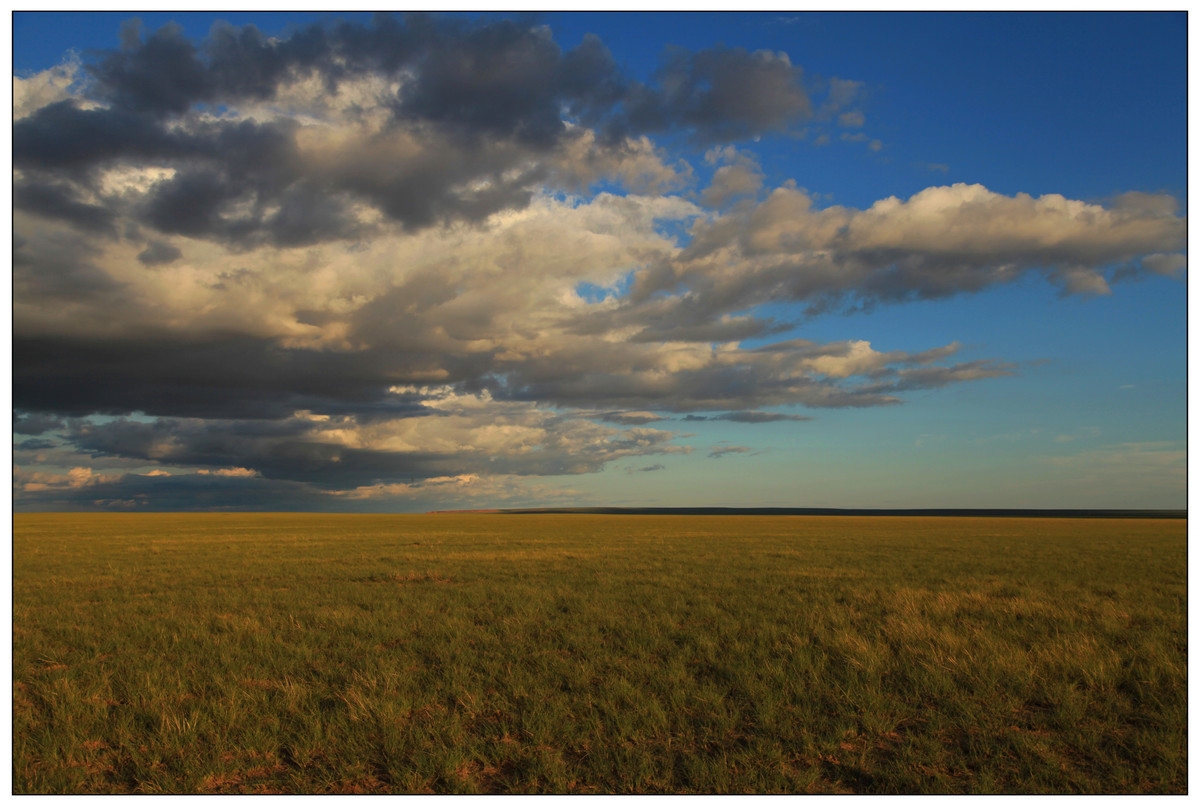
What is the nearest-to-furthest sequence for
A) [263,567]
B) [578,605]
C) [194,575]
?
[578,605] < [194,575] < [263,567]

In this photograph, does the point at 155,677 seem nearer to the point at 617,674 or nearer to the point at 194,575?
the point at 617,674

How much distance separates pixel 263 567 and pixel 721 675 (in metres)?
23.6

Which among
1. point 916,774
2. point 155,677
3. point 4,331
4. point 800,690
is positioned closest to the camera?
point 4,331

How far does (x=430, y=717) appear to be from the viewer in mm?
8258

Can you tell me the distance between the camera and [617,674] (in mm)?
10102

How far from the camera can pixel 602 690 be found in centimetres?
926

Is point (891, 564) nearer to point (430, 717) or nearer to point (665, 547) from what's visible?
point (665, 547)

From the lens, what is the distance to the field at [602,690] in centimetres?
681

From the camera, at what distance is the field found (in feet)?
22.3

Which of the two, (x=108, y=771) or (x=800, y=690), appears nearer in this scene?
(x=108, y=771)

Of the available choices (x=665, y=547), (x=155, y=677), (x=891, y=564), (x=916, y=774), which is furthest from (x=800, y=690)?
(x=665, y=547)

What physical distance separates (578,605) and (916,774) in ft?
35.1

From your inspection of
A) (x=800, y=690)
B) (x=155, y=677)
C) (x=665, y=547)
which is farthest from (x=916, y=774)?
(x=665, y=547)

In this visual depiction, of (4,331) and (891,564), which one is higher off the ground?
(4,331)
